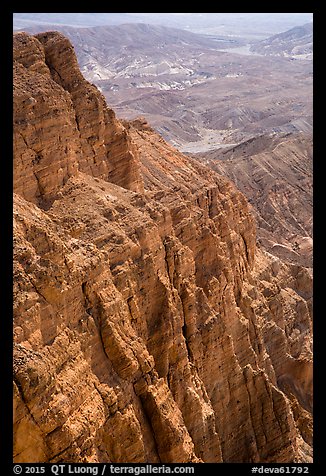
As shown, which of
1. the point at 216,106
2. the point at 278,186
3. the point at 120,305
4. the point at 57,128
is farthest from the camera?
the point at 216,106

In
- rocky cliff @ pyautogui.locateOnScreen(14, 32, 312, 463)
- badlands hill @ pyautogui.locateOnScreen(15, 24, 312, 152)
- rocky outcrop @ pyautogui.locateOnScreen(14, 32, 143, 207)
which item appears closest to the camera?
rocky cliff @ pyautogui.locateOnScreen(14, 32, 312, 463)

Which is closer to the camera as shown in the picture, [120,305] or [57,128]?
[120,305]

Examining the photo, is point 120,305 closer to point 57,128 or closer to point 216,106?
point 57,128

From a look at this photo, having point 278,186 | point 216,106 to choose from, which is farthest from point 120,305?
point 216,106

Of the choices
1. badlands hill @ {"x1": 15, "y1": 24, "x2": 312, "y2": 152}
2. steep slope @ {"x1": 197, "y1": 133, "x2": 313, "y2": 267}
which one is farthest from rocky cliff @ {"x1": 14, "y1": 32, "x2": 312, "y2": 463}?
badlands hill @ {"x1": 15, "y1": 24, "x2": 312, "y2": 152}

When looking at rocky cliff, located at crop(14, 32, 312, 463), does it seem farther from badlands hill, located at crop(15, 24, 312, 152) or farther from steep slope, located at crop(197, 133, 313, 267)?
badlands hill, located at crop(15, 24, 312, 152)

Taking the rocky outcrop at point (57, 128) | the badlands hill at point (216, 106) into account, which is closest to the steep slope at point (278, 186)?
the badlands hill at point (216, 106)

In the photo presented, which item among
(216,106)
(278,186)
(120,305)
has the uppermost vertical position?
(120,305)

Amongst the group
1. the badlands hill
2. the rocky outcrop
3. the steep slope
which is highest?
the rocky outcrop
